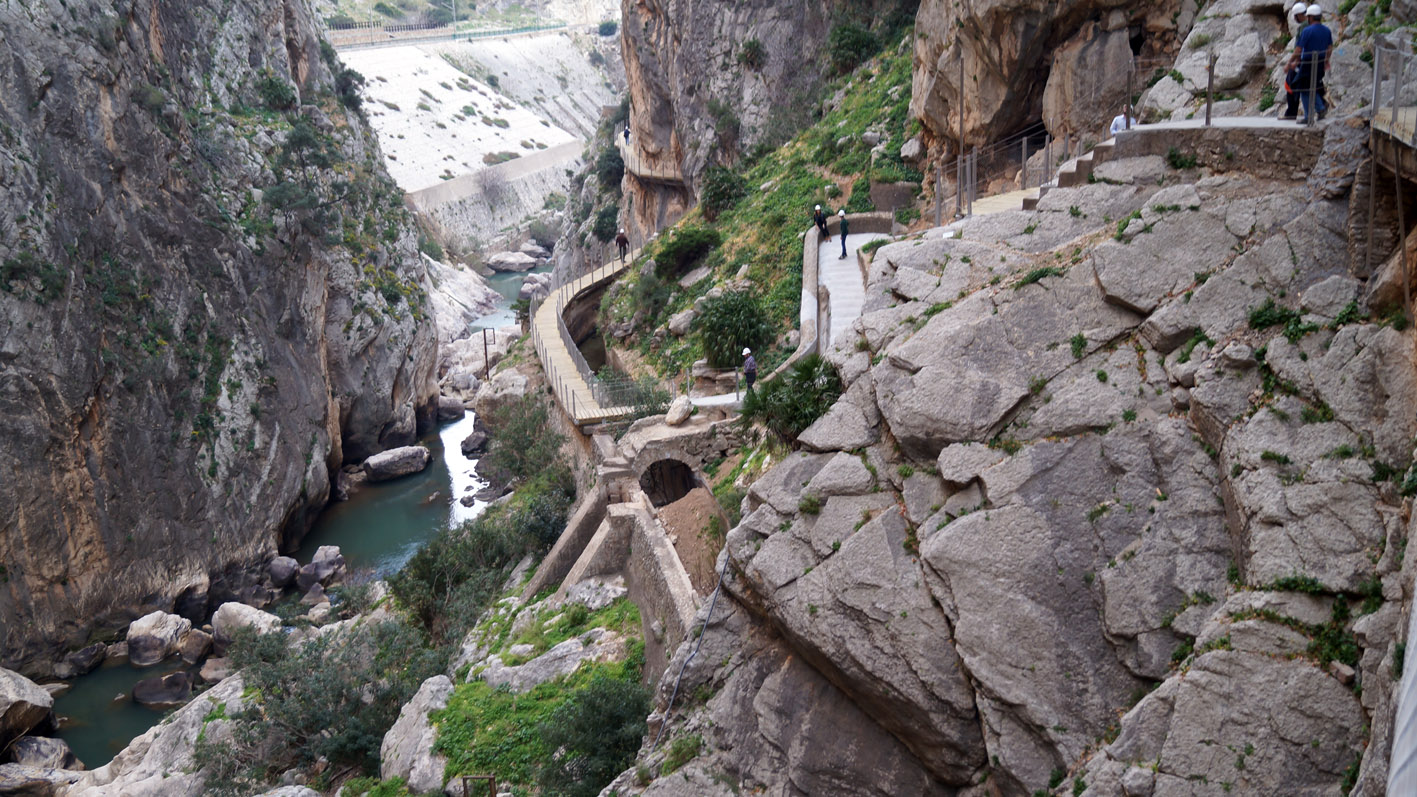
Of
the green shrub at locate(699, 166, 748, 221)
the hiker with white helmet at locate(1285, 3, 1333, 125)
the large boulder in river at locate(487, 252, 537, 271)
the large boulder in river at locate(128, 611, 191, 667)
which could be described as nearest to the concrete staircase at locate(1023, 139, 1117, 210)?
the hiker with white helmet at locate(1285, 3, 1333, 125)

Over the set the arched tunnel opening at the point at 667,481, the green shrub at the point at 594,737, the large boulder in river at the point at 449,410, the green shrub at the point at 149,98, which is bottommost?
the large boulder in river at the point at 449,410

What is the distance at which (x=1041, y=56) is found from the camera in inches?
904

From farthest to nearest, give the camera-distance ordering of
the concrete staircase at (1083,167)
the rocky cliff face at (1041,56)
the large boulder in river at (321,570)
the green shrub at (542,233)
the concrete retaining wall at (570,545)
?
the green shrub at (542,233), the large boulder in river at (321,570), the rocky cliff face at (1041,56), the concrete retaining wall at (570,545), the concrete staircase at (1083,167)

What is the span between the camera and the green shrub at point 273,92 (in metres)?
37.2

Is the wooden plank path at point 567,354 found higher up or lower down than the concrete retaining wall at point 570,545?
higher up

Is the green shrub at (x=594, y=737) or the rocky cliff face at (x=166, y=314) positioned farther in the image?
the rocky cliff face at (x=166, y=314)

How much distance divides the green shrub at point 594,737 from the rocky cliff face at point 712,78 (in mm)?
28450

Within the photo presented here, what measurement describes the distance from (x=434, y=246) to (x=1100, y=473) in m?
57.6

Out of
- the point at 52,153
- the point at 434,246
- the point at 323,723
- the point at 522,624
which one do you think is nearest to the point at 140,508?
the point at 52,153

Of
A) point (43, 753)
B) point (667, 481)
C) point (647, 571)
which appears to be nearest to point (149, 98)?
point (43, 753)

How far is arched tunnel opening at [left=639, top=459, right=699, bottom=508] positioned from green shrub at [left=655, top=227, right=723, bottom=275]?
13464 mm

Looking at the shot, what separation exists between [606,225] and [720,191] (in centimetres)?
1864

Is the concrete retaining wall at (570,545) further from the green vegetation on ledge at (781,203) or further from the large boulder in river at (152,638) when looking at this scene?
the large boulder in river at (152,638)

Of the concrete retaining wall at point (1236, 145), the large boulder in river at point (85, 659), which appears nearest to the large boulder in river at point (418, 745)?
the large boulder in river at point (85, 659)
